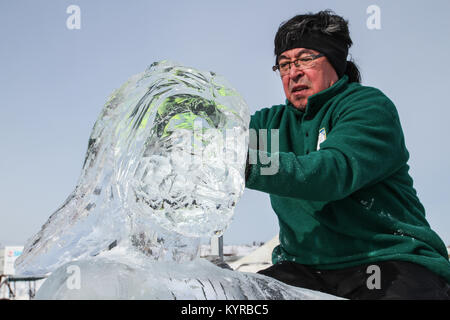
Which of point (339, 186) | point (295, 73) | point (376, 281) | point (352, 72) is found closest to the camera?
point (339, 186)

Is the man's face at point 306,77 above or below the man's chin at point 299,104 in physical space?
above

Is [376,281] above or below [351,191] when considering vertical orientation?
below

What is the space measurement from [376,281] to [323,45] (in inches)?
36.9

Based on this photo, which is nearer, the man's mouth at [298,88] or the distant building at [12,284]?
the man's mouth at [298,88]

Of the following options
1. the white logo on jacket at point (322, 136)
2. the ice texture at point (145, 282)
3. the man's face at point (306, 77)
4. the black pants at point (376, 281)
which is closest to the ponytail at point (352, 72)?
the man's face at point (306, 77)

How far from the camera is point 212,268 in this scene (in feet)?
3.09

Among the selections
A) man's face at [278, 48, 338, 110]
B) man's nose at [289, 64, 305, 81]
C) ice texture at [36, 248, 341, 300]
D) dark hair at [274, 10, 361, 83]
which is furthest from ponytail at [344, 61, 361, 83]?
ice texture at [36, 248, 341, 300]

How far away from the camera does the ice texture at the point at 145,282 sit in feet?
2.37

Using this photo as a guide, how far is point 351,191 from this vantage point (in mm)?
1232

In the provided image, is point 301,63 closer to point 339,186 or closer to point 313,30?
point 313,30

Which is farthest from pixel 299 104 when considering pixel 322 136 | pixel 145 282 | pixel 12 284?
pixel 12 284

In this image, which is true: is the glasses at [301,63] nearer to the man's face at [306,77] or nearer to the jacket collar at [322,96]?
the man's face at [306,77]

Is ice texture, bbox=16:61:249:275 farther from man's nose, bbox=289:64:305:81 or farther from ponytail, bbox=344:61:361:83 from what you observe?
ponytail, bbox=344:61:361:83
